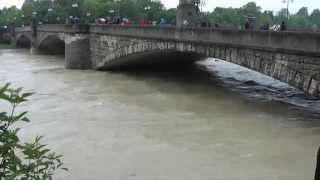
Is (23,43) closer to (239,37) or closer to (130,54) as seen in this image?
(130,54)

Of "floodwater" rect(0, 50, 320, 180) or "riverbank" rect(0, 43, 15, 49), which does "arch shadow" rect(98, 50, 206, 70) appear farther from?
"riverbank" rect(0, 43, 15, 49)

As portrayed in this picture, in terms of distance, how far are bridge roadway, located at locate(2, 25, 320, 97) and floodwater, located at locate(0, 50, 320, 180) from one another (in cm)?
175

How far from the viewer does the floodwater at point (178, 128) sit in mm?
10781

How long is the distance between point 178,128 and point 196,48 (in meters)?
6.85

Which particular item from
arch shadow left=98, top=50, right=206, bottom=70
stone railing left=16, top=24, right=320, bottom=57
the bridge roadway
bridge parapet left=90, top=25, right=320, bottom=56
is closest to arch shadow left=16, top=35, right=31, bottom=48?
the bridge roadway

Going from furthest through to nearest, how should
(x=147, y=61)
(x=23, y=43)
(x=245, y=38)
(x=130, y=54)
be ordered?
(x=23, y=43), (x=147, y=61), (x=130, y=54), (x=245, y=38)

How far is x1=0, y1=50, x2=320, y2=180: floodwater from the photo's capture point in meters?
10.8

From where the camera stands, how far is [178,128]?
48.6 feet

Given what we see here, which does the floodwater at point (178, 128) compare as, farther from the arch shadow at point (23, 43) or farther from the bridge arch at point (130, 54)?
the arch shadow at point (23, 43)

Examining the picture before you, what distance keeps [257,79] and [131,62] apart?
896 centimetres

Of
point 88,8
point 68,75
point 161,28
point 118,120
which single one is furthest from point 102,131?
point 88,8

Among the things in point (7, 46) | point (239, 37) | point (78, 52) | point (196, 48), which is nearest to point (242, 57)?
point (239, 37)

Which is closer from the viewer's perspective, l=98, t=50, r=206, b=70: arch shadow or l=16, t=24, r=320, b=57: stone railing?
l=16, t=24, r=320, b=57: stone railing

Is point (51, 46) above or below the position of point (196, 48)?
below
